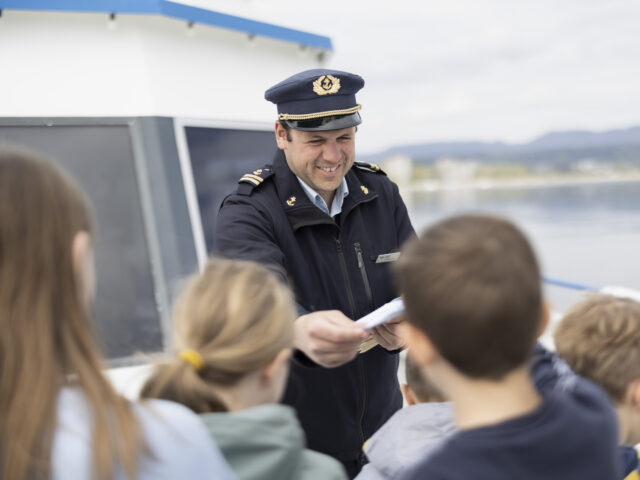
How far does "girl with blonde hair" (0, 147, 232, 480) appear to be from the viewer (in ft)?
2.90

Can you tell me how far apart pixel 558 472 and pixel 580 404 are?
19 cm

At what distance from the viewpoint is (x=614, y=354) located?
1.56m

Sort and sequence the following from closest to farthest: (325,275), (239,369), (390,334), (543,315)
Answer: (543,315) < (239,369) < (390,334) < (325,275)

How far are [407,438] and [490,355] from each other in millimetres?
533

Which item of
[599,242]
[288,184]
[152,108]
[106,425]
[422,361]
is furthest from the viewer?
[599,242]

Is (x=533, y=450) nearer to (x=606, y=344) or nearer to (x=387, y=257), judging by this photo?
(x=606, y=344)

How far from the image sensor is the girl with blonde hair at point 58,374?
88 centimetres

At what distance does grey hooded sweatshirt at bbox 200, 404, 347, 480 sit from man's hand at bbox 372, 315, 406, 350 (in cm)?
73

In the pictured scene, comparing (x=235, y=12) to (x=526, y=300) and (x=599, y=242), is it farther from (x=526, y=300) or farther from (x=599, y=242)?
(x=599, y=242)

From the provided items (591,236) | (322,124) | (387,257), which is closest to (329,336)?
(387,257)

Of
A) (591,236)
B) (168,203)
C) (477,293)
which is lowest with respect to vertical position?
(591,236)

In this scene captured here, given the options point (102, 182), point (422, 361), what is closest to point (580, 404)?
point (422, 361)

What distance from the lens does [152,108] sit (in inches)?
112

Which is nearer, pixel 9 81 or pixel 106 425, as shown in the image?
pixel 106 425
